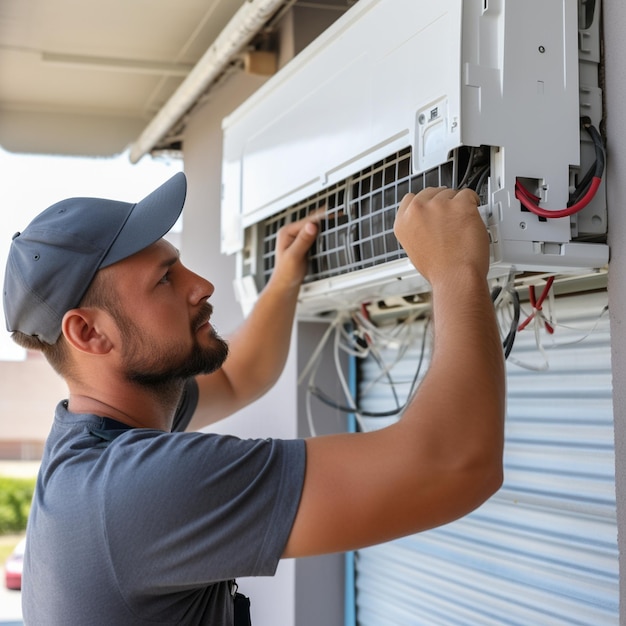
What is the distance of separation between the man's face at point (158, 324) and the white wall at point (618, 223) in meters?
0.57

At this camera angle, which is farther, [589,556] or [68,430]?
[589,556]

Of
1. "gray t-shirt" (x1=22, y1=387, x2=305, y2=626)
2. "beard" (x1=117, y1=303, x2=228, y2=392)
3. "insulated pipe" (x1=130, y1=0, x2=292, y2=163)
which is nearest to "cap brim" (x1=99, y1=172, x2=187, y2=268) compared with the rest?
"beard" (x1=117, y1=303, x2=228, y2=392)

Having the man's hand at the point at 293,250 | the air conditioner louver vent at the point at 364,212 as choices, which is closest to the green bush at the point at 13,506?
the man's hand at the point at 293,250

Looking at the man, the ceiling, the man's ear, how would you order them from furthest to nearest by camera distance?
the ceiling, the man's ear, the man

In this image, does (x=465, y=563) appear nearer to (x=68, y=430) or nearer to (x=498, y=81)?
(x=68, y=430)

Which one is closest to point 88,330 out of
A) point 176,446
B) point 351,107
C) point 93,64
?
point 176,446

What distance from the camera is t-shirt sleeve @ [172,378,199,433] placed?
162 centimetres

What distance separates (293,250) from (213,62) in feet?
3.24

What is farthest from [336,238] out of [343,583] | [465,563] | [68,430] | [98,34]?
[98,34]

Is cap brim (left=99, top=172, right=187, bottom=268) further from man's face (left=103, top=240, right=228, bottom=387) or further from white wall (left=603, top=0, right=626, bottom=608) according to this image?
white wall (left=603, top=0, right=626, bottom=608)

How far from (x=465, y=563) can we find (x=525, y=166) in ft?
3.10

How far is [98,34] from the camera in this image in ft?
8.58

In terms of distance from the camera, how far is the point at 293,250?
5.45 ft

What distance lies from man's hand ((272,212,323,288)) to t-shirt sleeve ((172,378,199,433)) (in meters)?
0.28
